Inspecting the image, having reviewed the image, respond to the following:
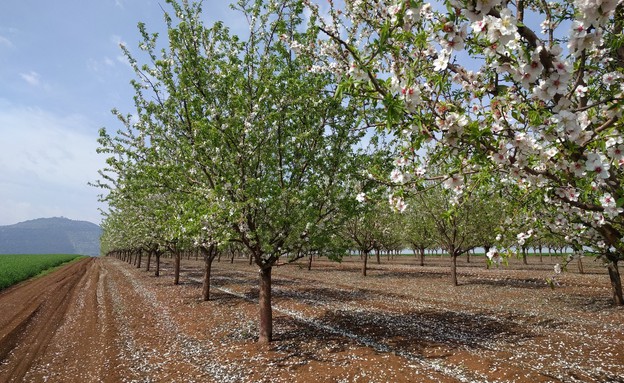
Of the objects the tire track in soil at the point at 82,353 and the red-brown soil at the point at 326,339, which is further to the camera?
the tire track in soil at the point at 82,353

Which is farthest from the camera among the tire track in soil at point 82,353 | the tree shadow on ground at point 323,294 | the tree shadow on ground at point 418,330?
the tree shadow on ground at point 323,294

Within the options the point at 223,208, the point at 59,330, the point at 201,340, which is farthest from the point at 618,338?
the point at 59,330

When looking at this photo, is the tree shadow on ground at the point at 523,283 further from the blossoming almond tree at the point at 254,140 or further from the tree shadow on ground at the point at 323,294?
the blossoming almond tree at the point at 254,140

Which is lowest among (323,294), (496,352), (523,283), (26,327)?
(26,327)

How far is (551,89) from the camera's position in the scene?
4.37 meters

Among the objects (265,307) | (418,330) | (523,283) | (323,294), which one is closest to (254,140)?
(265,307)

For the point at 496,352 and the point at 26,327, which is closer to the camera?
the point at 496,352

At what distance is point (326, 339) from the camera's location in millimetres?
14969

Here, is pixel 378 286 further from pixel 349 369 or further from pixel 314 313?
pixel 349 369

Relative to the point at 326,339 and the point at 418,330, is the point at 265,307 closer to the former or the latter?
the point at 326,339

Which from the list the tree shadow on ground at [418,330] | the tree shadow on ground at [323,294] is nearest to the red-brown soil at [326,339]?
the tree shadow on ground at [418,330]

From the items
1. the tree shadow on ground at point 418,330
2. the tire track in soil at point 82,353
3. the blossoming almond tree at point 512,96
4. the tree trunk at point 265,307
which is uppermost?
the blossoming almond tree at point 512,96

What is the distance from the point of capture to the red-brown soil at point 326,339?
37.7ft

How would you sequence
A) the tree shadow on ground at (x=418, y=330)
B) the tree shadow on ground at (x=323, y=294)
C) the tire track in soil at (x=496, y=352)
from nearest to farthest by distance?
the tire track in soil at (x=496, y=352)
the tree shadow on ground at (x=418, y=330)
the tree shadow on ground at (x=323, y=294)
